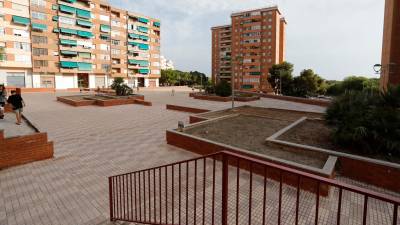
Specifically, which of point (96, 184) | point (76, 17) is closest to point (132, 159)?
point (96, 184)

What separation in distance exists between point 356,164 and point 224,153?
5078 millimetres

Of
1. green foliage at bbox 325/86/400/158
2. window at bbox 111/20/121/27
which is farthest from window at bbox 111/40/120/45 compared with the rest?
green foliage at bbox 325/86/400/158

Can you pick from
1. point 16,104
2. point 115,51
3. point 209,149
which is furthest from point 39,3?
point 209,149

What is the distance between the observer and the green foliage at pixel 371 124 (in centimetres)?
629

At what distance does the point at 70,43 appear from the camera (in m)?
50.1

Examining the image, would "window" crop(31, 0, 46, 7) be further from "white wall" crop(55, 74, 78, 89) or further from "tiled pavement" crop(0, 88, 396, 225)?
"tiled pavement" crop(0, 88, 396, 225)

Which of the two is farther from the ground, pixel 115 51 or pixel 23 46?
pixel 115 51

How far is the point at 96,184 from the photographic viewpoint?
18.3ft

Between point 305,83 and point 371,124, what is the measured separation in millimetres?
36789

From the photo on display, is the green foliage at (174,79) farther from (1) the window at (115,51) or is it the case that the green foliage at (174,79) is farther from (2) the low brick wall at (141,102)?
(2) the low brick wall at (141,102)

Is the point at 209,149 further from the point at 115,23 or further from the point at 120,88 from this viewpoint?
the point at 115,23

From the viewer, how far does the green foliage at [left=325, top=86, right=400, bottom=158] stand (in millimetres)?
6285

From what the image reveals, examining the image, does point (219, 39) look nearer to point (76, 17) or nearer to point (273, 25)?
point (273, 25)

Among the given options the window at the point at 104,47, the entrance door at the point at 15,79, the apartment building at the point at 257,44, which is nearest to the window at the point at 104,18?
the window at the point at 104,47
